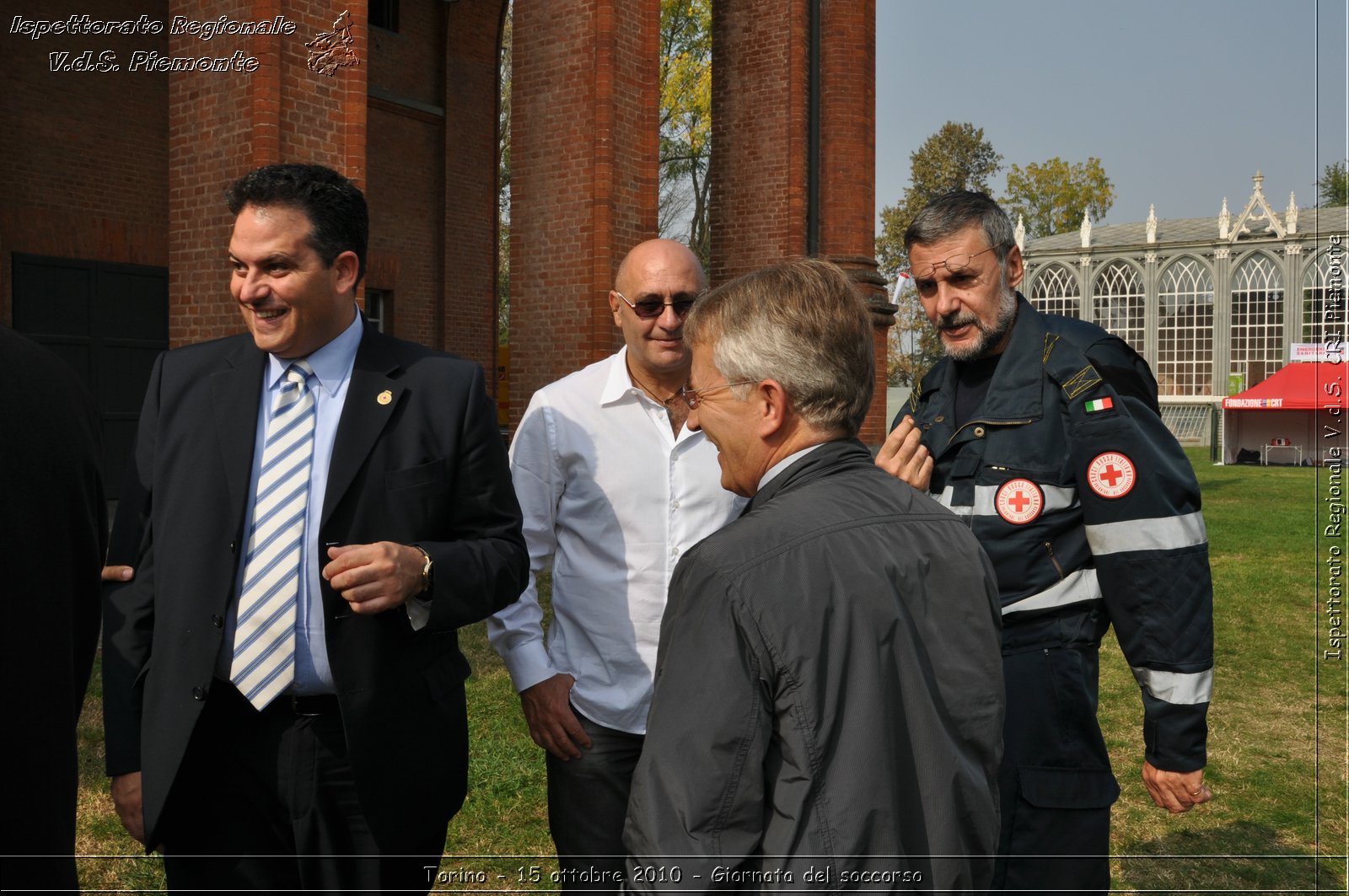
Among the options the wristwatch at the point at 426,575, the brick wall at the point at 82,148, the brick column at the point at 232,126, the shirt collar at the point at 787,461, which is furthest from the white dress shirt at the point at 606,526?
the brick wall at the point at 82,148

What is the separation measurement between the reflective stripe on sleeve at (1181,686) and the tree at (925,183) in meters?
41.5

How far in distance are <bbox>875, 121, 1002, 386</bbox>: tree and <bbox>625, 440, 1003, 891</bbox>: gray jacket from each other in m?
42.7

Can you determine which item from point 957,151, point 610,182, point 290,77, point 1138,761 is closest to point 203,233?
point 290,77

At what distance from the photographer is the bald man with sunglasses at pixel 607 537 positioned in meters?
2.74

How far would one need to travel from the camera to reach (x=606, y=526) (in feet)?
9.44

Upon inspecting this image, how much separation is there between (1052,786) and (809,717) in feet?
4.68

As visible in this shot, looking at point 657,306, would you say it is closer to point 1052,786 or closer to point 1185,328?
point 1052,786

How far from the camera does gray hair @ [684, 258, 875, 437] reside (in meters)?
1.62

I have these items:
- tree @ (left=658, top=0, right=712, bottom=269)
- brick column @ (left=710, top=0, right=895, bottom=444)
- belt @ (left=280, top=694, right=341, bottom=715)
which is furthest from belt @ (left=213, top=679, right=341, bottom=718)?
tree @ (left=658, top=0, right=712, bottom=269)

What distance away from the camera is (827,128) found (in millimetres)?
13516

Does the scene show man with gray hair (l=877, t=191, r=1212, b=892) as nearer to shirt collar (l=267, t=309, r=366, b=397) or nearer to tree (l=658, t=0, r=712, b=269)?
shirt collar (l=267, t=309, r=366, b=397)

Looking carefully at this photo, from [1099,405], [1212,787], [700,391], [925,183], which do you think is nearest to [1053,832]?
[1099,405]

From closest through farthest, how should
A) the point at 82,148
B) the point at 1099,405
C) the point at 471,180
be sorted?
the point at 1099,405
the point at 82,148
the point at 471,180

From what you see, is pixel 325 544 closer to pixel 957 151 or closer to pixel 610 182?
pixel 610 182
